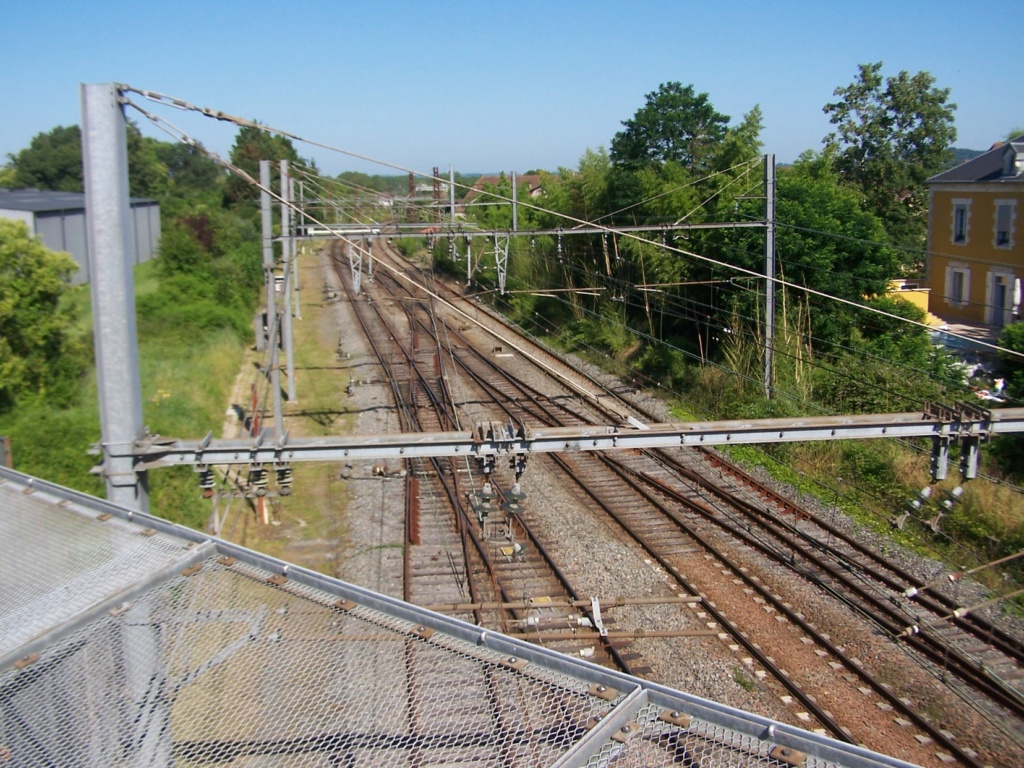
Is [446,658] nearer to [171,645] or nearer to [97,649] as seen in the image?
[171,645]

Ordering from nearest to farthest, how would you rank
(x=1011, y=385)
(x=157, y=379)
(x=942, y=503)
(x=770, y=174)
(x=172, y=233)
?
1. (x=942, y=503)
2. (x=1011, y=385)
3. (x=770, y=174)
4. (x=157, y=379)
5. (x=172, y=233)

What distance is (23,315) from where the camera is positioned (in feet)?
47.0

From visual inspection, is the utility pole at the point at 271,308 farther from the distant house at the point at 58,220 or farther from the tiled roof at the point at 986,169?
the tiled roof at the point at 986,169

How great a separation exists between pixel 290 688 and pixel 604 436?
3.91 m

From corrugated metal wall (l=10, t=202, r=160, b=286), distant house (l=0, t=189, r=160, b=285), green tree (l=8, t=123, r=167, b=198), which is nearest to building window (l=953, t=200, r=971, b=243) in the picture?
distant house (l=0, t=189, r=160, b=285)

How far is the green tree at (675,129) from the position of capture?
23.9m

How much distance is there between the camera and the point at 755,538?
9445mm

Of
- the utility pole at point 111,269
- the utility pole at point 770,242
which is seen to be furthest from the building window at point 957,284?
the utility pole at point 111,269

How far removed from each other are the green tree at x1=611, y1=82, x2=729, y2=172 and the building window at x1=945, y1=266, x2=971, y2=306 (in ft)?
21.7

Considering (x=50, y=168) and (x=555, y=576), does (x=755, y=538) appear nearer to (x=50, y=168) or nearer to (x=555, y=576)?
(x=555, y=576)

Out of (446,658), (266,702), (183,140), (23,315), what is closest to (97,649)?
(266,702)

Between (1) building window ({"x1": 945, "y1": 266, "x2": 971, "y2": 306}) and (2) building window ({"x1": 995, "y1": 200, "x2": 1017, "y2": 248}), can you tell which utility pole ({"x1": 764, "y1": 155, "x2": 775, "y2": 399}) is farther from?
(1) building window ({"x1": 945, "y1": 266, "x2": 971, "y2": 306})

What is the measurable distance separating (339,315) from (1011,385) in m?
19.1

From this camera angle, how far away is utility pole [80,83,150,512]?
4.14m
